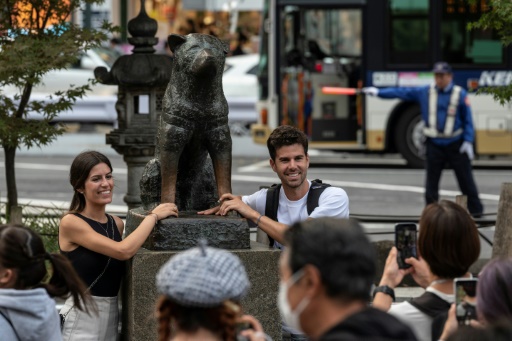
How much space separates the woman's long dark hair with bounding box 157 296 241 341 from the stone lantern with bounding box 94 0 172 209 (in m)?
7.56

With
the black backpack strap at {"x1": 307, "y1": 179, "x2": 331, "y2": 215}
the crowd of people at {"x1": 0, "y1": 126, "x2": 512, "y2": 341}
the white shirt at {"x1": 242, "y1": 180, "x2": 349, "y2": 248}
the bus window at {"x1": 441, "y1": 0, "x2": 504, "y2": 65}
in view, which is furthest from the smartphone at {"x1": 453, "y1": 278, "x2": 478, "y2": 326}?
the bus window at {"x1": 441, "y1": 0, "x2": 504, "y2": 65}

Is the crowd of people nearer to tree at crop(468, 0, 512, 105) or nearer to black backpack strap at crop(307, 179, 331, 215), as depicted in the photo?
black backpack strap at crop(307, 179, 331, 215)

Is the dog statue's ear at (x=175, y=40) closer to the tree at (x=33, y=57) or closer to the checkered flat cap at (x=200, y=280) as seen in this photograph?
the checkered flat cap at (x=200, y=280)

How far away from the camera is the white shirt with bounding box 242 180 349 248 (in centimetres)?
620

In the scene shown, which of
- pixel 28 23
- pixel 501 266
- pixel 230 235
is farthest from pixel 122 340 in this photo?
pixel 28 23

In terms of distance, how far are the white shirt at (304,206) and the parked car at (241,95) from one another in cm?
2062

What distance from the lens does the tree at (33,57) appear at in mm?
10055

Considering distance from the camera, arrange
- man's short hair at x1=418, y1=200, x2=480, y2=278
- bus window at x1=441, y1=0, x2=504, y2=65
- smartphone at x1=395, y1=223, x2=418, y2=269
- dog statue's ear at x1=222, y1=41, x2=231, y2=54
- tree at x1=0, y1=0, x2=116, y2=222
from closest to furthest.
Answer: man's short hair at x1=418, y1=200, x2=480, y2=278 < smartphone at x1=395, y1=223, x2=418, y2=269 < dog statue's ear at x1=222, y1=41, x2=231, y2=54 < tree at x1=0, y1=0, x2=116, y2=222 < bus window at x1=441, y1=0, x2=504, y2=65

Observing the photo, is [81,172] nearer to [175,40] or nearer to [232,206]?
[232,206]

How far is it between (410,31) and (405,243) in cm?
1603

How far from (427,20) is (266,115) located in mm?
3228

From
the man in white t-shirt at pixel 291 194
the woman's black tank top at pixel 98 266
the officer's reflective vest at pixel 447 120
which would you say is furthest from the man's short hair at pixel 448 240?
the officer's reflective vest at pixel 447 120

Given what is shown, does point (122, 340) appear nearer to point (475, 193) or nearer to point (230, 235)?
point (230, 235)

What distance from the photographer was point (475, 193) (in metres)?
A: 14.0
